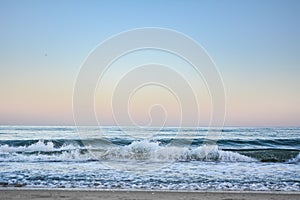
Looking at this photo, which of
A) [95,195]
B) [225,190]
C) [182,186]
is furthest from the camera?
[182,186]

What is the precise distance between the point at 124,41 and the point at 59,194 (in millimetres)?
6523

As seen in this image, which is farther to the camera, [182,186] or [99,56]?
[99,56]

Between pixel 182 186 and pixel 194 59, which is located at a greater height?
pixel 194 59

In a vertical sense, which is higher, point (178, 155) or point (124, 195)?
point (178, 155)

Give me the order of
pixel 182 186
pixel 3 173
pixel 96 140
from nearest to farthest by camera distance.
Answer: pixel 182 186
pixel 3 173
pixel 96 140

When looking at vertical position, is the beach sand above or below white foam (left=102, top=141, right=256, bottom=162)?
below

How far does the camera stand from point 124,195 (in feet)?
27.7

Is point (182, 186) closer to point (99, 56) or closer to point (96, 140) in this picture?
point (99, 56)

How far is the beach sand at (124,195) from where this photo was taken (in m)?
8.20

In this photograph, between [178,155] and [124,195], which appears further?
[178,155]

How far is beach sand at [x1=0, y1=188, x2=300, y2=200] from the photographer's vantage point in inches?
323

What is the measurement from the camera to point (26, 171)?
12.4m

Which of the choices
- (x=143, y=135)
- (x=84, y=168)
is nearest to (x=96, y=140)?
(x=143, y=135)

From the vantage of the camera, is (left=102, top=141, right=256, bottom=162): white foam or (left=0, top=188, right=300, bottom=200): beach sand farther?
(left=102, top=141, right=256, bottom=162): white foam
